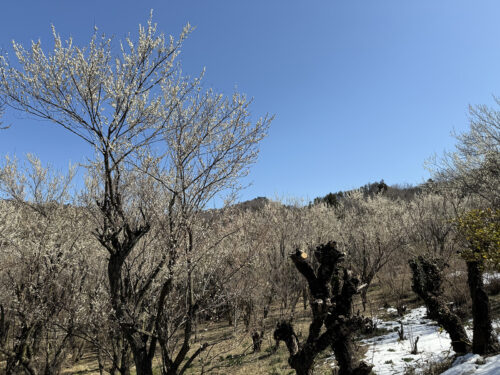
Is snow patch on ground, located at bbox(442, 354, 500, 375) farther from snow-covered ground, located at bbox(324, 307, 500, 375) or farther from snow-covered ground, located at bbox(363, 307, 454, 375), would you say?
snow-covered ground, located at bbox(363, 307, 454, 375)

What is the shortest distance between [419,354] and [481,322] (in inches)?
89.6

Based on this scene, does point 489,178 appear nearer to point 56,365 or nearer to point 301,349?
point 301,349

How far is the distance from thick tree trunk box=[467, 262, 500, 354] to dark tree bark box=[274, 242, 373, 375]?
3.29 metres

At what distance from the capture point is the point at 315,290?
5.18m

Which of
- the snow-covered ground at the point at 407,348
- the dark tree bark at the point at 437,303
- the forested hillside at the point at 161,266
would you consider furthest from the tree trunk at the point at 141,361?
the dark tree bark at the point at 437,303

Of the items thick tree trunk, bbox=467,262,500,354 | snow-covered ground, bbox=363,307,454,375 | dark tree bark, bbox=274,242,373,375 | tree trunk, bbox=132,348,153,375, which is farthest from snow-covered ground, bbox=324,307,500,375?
tree trunk, bbox=132,348,153,375

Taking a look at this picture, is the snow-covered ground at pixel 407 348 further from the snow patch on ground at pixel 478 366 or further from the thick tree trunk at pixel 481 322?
the snow patch on ground at pixel 478 366

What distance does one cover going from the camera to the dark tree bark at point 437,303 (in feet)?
21.9

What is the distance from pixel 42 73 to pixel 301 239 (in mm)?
14710

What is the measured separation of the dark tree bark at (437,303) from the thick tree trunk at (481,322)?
1.39ft

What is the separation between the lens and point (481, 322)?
612 centimetres

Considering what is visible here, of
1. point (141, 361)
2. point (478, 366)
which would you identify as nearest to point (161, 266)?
point (141, 361)

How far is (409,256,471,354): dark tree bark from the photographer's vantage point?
6.68m

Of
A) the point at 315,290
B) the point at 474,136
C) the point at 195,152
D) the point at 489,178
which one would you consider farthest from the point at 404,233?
the point at 195,152
